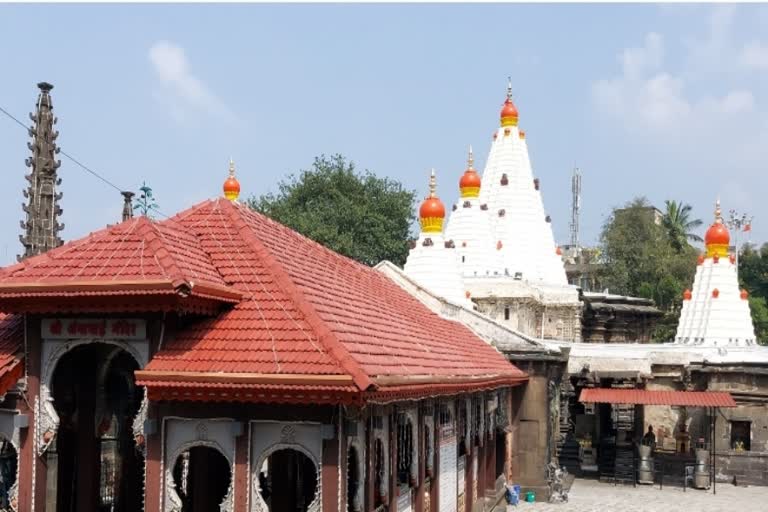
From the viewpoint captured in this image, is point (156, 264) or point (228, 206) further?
point (228, 206)

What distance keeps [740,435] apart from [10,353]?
2430 cm

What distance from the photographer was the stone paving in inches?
898

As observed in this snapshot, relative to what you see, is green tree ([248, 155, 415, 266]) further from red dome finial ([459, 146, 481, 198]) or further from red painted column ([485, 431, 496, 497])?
red painted column ([485, 431, 496, 497])

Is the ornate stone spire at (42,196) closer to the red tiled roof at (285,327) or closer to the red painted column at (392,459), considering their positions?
the red tiled roof at (285,327)

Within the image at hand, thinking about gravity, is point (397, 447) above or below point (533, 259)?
below

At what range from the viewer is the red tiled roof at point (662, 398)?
1017 inches

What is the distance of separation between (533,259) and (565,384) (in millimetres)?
8655

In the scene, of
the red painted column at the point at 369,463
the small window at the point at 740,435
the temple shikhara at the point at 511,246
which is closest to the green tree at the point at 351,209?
the temple shikhara at the point at 511,246

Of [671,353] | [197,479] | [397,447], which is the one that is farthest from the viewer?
[671,353]

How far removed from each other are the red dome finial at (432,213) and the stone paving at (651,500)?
30.5 ft

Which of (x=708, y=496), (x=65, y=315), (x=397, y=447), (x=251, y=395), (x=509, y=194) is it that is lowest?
(x=708, y=496)

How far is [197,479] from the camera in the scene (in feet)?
36.6

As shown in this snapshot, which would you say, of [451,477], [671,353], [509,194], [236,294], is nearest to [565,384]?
[671,353]

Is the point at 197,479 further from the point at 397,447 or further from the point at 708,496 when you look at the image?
the point at 708,496
